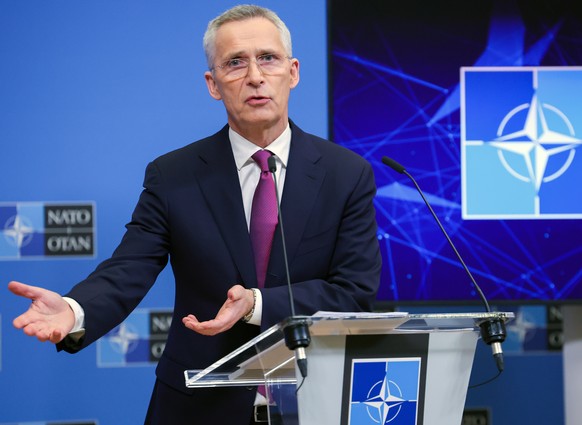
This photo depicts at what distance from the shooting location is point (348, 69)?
3438mm

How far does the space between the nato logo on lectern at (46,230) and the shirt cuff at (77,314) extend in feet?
5.34

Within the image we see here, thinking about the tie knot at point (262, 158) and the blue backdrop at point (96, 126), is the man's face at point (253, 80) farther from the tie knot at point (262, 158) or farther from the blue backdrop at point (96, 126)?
the blue backdrop at point (96, 126)

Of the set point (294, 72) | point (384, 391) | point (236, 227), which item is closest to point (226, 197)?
point (236, 227)

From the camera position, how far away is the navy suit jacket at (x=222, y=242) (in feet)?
7.16

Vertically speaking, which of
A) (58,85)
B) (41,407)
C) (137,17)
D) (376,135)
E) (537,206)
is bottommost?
(41,407)

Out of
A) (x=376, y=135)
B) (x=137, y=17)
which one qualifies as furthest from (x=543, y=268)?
(x=137, y=17)

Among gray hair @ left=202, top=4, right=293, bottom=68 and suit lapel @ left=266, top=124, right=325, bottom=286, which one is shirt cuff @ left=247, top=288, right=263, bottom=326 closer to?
suit lapel @ left=266, top=124, right=325, bottom=286

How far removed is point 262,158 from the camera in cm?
230

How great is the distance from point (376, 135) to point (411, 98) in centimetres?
18

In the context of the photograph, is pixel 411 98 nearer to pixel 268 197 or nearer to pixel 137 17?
pixel 137 17

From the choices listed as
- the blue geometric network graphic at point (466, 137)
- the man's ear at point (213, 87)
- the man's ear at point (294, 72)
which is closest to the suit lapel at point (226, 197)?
the man's ear at point (213, 87)

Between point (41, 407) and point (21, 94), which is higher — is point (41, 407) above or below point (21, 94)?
below

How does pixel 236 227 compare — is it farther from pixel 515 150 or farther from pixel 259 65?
pixel 515 150

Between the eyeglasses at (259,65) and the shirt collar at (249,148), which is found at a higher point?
the eyeglasses at (259,65)
